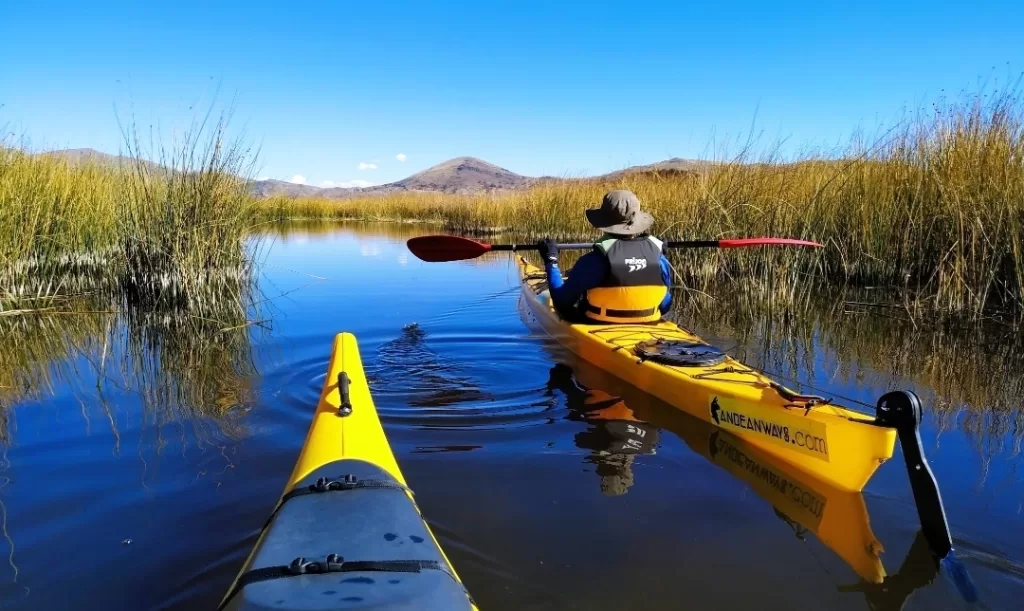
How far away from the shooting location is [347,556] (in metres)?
1.67

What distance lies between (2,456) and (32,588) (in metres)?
1.57

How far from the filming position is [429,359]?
5.71m

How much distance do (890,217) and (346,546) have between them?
8.09 m

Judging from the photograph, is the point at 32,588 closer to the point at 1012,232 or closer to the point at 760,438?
the point at 760,438

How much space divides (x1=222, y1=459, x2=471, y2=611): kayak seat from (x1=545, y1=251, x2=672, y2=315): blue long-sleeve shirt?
10.4 ft

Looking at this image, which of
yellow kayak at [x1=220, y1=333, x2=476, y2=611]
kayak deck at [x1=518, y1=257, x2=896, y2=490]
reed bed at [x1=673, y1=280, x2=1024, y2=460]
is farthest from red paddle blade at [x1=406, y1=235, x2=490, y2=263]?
yellow kayak at [x1=220, y1=333, x2=476, y2=611]

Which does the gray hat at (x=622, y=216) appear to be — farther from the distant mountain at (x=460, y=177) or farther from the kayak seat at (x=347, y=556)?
the distant mountain at (x=460, y=177)

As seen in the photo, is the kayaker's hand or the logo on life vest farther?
the kayaker's hand

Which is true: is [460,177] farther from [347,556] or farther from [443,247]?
[347,556]

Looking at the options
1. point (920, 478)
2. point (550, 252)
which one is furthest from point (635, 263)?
point (920, 478)

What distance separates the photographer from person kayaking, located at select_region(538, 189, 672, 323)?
490 cm

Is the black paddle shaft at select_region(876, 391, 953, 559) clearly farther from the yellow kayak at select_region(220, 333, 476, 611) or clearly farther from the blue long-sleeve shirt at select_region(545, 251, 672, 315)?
the blue long-sleeve shirt at select_region(545, 251, 672, 315)

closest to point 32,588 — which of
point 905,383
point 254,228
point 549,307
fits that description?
point 549,307

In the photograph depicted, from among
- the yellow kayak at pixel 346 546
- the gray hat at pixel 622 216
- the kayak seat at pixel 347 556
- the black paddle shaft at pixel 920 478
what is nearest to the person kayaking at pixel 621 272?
the gray hat at pixel 622 216
